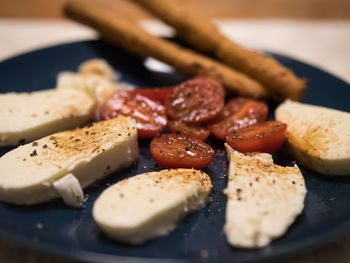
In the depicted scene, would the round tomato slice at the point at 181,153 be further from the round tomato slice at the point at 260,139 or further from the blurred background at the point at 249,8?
the blurred background at the point at 249,8

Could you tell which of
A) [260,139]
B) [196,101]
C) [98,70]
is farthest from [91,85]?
[260,139]

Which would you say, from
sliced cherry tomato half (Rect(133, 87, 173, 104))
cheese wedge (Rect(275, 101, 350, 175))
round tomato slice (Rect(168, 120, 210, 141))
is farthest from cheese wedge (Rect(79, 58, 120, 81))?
cheese wedge (Rect(275, 101, 350, 175))

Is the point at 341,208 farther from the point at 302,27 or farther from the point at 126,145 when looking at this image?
the point at 302,27

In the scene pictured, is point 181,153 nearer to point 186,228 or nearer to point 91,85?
point 186,228

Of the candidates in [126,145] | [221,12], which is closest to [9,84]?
[126,145]

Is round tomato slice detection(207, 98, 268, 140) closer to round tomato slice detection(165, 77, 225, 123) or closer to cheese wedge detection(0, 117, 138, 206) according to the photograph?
round tomato slice detection(165, 77, 225, 123)

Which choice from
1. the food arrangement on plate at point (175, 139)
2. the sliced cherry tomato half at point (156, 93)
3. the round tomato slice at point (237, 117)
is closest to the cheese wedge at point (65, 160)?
the food arrangement on plate at point (175, 139)
